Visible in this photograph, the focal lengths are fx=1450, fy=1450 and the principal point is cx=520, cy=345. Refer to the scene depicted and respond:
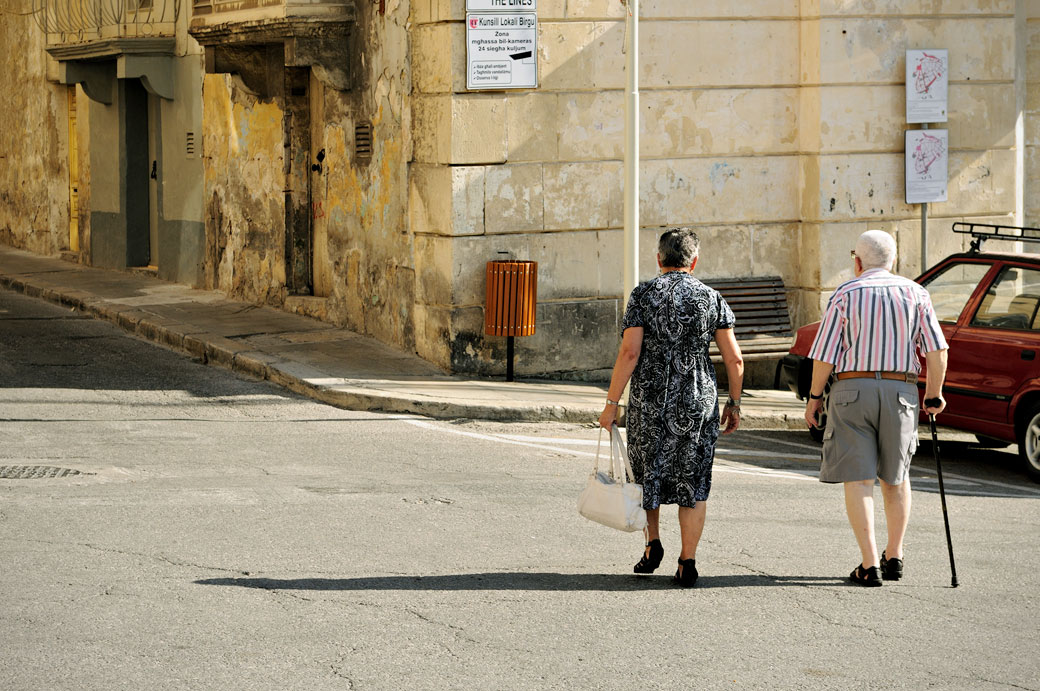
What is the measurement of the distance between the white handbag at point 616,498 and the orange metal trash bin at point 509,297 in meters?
6.66

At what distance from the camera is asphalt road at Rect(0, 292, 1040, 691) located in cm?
560

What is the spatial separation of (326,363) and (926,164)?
6418 mm

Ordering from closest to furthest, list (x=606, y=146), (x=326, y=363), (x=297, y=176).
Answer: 1. (x=326, y=363)
2. (x=606, y=146)
3. (x=297, y=176)

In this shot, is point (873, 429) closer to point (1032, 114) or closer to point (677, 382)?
point (677, 382)

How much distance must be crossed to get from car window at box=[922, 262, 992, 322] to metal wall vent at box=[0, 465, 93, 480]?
6296 millimetres

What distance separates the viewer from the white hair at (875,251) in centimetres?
699

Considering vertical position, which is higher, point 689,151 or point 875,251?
point 689,151

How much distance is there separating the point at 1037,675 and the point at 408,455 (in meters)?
5.43

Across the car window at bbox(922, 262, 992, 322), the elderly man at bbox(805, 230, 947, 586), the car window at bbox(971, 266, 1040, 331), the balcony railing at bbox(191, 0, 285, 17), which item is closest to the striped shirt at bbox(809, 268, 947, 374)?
the elderly man at bbox(805, 230, 947, 586)

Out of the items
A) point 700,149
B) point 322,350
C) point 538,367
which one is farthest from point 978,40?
point 322,350

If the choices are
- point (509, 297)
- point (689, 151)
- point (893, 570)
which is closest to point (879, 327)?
point (893, 570)

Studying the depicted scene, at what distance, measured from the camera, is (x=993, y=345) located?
34.1 ft

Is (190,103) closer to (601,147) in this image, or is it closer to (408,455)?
(601,147)

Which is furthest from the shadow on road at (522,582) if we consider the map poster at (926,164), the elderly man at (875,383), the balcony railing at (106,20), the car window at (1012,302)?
the balcony railing at (106,20)
